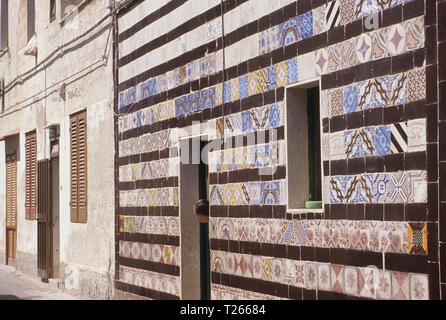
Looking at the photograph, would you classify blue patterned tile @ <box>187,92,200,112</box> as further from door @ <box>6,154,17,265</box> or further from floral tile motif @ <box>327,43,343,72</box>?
door @ <box>6,154,17,265</box>

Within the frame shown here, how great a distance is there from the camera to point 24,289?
46.4 feet

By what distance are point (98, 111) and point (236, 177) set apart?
4.50 metres

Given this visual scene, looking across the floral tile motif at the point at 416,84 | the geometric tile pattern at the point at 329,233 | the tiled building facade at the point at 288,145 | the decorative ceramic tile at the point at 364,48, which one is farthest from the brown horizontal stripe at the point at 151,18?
the floral tile motif at the point at 416,84

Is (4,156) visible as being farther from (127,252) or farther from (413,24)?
(413,24)

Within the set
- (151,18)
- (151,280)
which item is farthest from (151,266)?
(151,18)

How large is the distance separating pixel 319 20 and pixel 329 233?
1697mm

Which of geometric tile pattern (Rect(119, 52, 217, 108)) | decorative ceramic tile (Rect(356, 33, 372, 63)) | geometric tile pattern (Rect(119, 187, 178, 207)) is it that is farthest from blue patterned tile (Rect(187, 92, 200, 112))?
decorative ceramic tile (Rect(356, 33, 372, 63))

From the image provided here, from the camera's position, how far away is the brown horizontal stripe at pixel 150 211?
9562 mm

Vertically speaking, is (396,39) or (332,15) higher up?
(332,15)

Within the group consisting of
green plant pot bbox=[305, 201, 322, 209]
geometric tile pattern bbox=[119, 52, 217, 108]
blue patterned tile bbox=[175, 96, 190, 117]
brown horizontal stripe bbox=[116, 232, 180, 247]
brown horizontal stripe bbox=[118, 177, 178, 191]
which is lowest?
brown horizontal stripe bbox=[116, 232, 180, 247]

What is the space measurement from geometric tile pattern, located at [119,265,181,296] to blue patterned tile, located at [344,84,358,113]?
3.79 meters

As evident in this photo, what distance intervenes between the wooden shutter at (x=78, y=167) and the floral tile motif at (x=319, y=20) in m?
6.49

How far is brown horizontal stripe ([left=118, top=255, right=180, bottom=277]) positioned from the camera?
9516mm

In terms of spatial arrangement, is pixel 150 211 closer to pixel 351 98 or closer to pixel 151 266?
pixel 151 266
